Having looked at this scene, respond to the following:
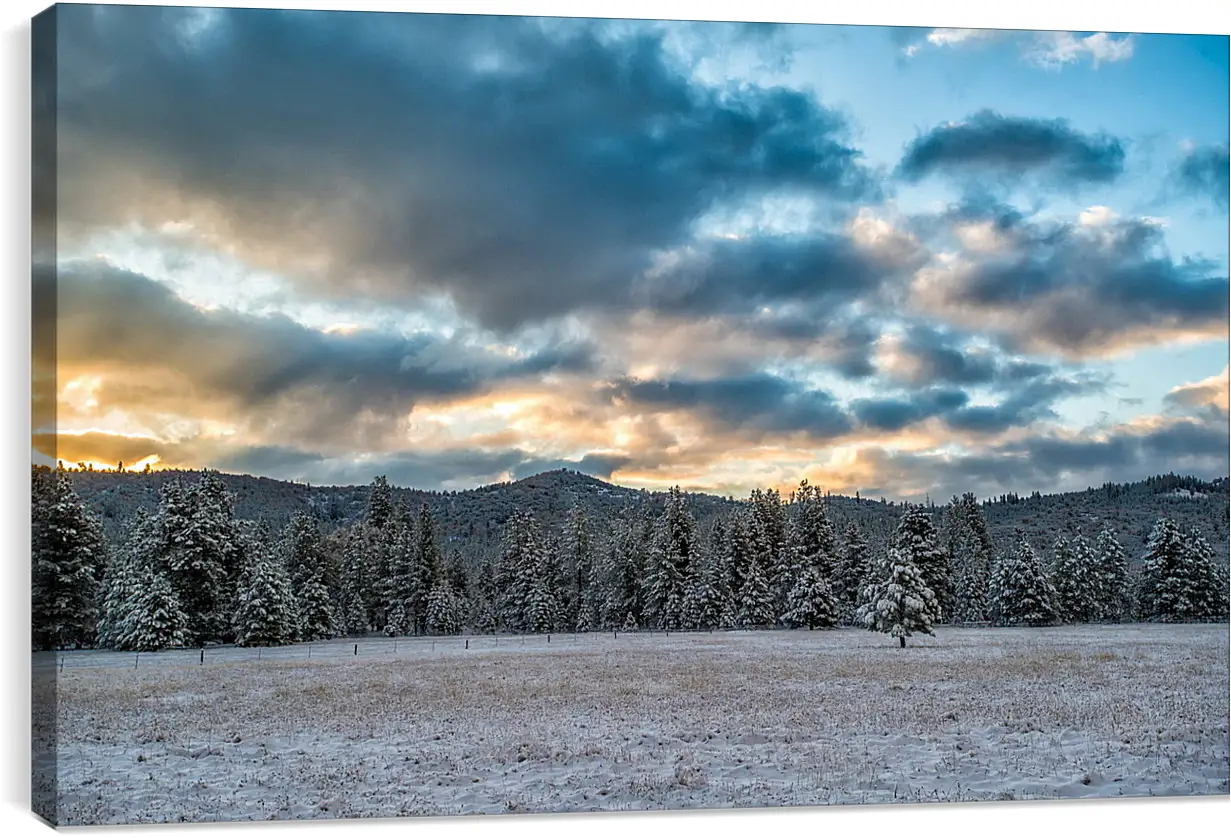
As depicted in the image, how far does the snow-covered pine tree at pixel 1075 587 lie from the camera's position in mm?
16969

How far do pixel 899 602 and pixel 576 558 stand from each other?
5.89 meters

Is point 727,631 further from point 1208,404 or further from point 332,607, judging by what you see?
point 1208,404

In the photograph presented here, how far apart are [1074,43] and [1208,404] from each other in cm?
502

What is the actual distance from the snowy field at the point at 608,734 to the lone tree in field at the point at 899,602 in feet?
8.46

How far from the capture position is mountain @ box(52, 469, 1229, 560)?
45.5 ft

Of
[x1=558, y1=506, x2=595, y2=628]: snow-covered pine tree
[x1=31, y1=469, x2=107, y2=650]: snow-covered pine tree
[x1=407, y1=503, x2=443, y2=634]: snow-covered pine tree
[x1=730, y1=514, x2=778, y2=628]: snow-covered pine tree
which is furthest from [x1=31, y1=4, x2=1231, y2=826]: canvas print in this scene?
[x1=730, y1=514, x2=778, y2=628]: snow-covered pine tree

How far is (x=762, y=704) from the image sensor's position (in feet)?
43.6

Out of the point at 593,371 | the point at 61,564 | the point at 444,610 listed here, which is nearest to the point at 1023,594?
the point at 593,371

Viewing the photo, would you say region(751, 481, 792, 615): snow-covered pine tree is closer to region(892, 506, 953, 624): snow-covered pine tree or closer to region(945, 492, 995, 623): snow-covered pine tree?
region(892, 506, 953, 624): snow-covered pine tree

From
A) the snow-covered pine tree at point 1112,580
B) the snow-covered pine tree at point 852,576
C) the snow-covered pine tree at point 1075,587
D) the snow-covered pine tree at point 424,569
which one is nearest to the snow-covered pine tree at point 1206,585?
the snow-covered pine tree at point 1112,580

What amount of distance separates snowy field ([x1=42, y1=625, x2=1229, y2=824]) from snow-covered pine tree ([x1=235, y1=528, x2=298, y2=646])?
28 cm

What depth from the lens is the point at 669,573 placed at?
18.2 meters

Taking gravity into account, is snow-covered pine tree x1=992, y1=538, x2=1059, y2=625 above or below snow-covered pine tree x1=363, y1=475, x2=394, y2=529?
below

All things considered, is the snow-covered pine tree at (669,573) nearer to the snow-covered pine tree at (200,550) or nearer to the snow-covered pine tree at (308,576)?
the snow-covered pine tree at (308,576)
